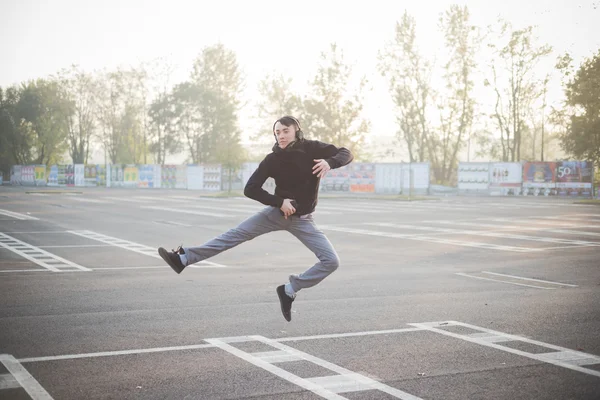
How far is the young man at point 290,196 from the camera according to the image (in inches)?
285

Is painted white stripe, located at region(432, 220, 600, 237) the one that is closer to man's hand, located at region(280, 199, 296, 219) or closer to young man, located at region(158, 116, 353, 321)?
young man, located at region(158, 116, 353, 321)

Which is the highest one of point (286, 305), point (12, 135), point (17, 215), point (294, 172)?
point (12, 135)

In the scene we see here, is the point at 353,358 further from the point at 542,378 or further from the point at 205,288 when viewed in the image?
the point at 205,288

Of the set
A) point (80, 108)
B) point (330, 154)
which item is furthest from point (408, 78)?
point (330, 154)

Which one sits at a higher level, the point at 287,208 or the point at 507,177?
the point at 507,177

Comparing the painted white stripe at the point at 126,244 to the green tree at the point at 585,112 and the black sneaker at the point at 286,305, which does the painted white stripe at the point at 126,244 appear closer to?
the black sneaker at the point at 286,305

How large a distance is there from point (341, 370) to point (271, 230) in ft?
7.22

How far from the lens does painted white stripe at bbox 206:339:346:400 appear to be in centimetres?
496

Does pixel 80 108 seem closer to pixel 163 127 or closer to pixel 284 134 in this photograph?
pixel 163 127

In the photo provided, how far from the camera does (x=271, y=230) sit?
7473mm

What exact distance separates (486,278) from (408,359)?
232 inches

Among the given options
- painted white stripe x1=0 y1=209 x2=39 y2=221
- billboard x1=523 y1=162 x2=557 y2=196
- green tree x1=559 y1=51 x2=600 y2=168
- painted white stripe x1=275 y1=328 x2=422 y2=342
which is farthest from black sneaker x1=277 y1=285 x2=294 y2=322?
billboard x1=523 y1=162 x2=557 y2=196

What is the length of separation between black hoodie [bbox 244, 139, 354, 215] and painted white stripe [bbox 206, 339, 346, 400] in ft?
5.04

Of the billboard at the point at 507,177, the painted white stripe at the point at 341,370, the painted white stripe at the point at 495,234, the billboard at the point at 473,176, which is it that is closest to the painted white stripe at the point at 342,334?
the painted white stripe at the point at 341,370
